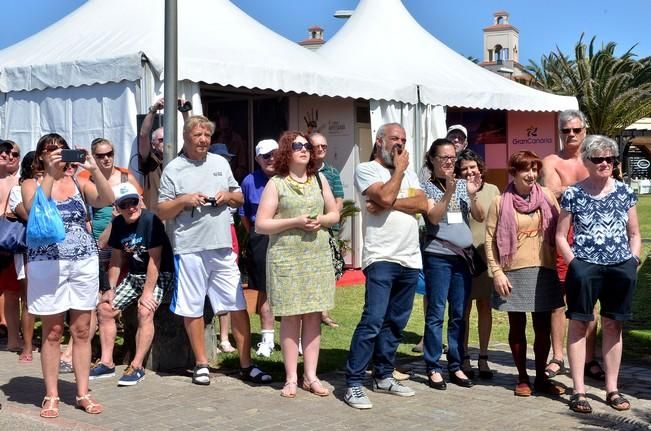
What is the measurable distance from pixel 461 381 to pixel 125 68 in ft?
17.0

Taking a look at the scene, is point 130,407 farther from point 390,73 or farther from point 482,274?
point 390,73

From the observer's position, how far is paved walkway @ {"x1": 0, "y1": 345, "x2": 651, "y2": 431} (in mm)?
5578

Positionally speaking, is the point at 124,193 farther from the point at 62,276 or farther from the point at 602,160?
the point at 602,160

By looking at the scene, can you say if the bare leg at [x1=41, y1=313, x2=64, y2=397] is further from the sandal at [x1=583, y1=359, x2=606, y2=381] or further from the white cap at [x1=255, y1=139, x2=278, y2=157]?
the sandal at [x1=583, y1=359, x2=606, y2=381]

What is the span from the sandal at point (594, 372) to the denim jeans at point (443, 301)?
3.56 ft

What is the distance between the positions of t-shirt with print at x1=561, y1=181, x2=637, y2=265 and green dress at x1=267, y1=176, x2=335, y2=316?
1770mm

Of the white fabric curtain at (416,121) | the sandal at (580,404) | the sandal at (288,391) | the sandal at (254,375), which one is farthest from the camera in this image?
the white fabric curtain at (416,121)

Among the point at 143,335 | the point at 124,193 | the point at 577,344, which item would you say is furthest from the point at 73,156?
the point at 577,344

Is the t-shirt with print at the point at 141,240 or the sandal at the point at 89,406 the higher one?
the t-shirt with print at the point at 141,240

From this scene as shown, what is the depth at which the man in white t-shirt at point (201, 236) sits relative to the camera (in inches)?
259

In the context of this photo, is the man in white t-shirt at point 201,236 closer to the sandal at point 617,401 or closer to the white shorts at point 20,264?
the white shorts at point 20,264

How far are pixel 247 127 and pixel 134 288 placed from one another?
7.15 metres

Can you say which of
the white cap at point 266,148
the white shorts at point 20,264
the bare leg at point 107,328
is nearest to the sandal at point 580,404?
the white cap at point 266,148

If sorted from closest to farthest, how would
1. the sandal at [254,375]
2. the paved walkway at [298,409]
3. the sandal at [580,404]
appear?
the paved walkway at [298,409] → the sandal at [580,404] → the sandal at [254,375]
